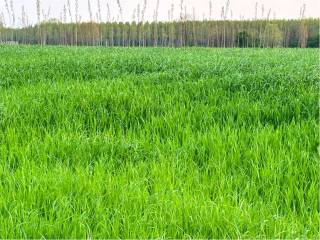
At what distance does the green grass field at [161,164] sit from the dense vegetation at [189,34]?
75.2 metres

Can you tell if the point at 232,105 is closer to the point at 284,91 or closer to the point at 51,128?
the point at 284,91

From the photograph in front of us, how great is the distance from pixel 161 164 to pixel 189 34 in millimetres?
89671

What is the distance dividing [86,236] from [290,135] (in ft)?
8.18

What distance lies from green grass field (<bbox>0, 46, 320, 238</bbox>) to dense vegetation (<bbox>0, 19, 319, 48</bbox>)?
7524 cm

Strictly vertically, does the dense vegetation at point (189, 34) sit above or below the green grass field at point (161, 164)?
above

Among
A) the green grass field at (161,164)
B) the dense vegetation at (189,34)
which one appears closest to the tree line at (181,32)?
the dense vegetation at (189,34)

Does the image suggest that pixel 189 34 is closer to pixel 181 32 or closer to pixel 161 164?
pixel 181 32

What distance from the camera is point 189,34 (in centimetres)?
9062

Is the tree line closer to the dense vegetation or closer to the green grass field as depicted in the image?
the dense vegetation

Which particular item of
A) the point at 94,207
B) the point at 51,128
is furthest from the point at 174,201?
the point at 51,128

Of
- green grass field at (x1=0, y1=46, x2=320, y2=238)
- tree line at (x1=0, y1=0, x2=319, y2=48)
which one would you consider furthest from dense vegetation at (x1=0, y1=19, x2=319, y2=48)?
green grass field at (x1=0, y1=46, x2=320, y2=238)

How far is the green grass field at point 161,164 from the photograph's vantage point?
246 cm

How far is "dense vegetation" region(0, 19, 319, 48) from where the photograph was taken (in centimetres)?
8312

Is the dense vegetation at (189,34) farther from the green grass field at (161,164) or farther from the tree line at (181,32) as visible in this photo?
the green grass field at (161,164)
